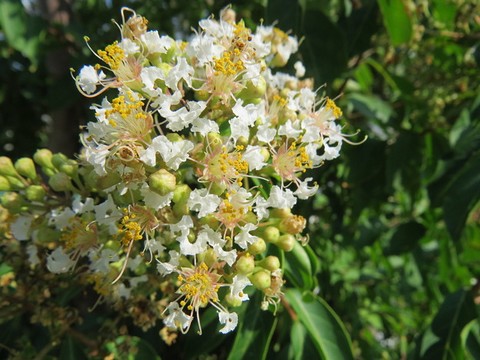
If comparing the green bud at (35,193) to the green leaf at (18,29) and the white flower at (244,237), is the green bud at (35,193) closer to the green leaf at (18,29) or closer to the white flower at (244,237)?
the white flower at (244,237)

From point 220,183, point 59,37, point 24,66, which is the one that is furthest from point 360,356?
point 24,66

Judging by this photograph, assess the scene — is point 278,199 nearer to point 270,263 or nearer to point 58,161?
point 270,263

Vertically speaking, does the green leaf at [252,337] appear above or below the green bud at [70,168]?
below

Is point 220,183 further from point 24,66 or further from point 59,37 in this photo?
point 24,66

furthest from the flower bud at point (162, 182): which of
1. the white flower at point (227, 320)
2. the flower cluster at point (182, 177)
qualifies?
the white flower at point (227, 320)

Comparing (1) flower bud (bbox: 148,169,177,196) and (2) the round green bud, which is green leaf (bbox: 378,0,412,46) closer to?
(2) the round green bud

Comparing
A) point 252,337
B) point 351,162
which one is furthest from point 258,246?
point 351,162
